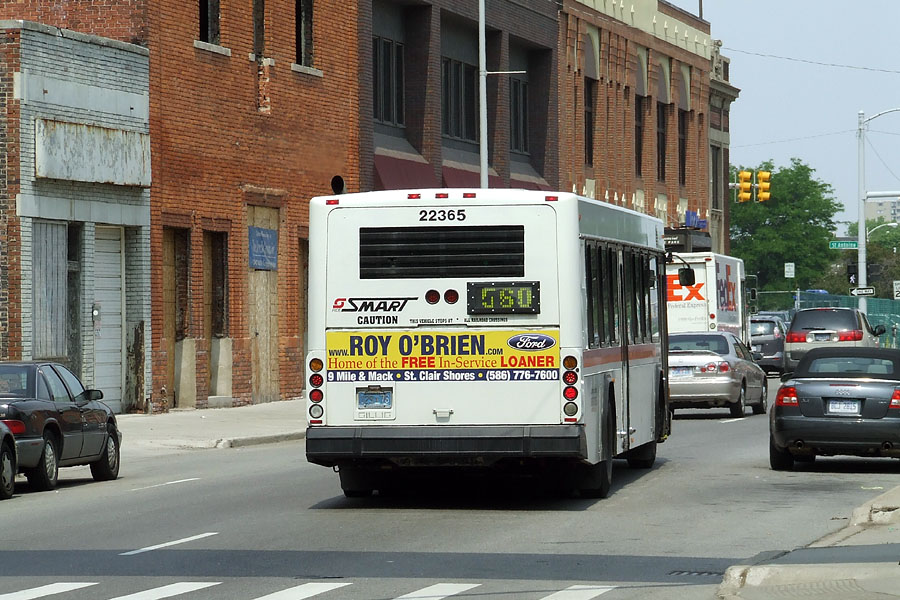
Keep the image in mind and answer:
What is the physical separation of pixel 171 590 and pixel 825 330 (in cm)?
3795

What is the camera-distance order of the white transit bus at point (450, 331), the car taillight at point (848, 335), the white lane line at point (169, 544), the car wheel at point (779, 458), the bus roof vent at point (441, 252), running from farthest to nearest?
1. the car taillight at point (848, 335)
2. the car wheel at point (779, 458)
3. the bus roof vent at point (441, 252)
4. the white transit bus at point (450, 331)
5. the white lane line at point (169, 544)

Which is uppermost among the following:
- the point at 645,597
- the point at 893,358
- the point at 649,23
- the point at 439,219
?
the point at 649,23

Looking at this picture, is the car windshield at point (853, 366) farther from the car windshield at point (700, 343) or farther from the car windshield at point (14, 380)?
the car windshield at point (700, 343)

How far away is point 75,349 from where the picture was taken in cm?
3053

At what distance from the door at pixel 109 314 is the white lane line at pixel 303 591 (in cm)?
1981

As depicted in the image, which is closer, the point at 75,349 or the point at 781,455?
the point at 781,455

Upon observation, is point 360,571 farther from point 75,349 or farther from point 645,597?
point 75,349

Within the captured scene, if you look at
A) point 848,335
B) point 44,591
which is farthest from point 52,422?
point 848,335

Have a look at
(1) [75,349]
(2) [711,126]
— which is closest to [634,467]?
(1) [75,349]

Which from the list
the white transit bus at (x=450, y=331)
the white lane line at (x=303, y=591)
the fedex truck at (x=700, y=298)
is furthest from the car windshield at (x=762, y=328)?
the white lane line at (x=303, y=591)

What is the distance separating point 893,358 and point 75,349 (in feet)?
49.7

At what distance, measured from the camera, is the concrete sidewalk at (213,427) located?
1061 inches

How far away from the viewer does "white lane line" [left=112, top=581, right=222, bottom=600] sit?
11.3 m

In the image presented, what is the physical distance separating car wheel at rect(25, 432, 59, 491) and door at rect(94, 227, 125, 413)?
11574mm
